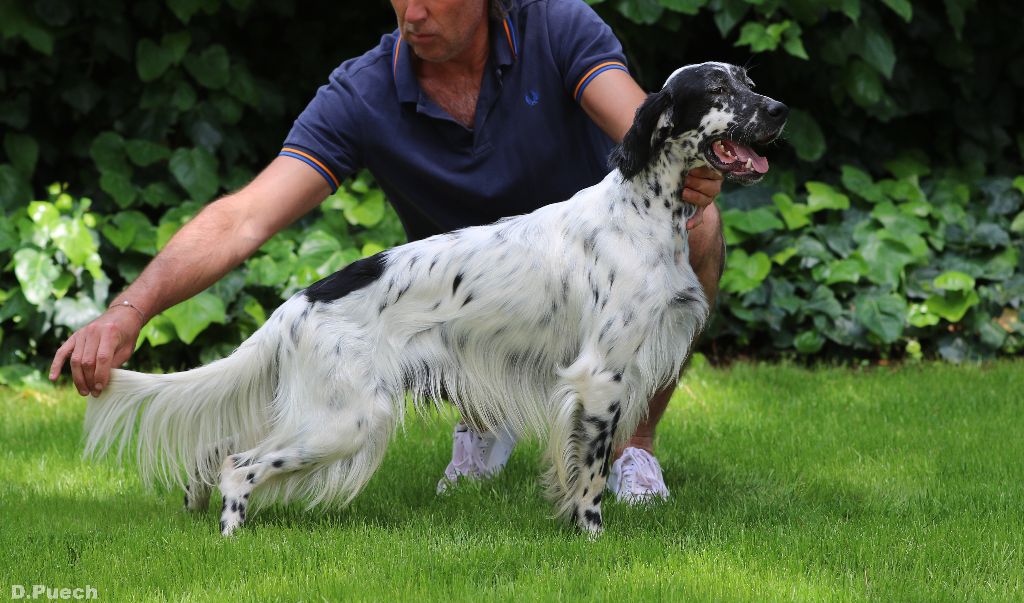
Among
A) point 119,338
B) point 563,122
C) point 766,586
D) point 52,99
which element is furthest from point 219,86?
point 766,586

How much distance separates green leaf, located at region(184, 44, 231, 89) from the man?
7.25ft

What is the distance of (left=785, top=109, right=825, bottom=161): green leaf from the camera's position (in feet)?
20.2

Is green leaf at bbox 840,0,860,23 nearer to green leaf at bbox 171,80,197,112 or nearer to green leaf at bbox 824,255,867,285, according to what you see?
green leaf at bbox 824,255,867,285

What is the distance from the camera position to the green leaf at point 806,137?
617 centimetres

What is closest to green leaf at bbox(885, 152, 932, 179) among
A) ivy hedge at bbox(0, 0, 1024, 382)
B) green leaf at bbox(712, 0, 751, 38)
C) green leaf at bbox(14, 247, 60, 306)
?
ivy hedge at bbox(0, 0, 1024, 382)

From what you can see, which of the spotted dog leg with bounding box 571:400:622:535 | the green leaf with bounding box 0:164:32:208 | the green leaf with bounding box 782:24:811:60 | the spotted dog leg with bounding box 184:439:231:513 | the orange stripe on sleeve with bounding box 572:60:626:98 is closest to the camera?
the spotted dog leg with bounding box 571:400:622:535

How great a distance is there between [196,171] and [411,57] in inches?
92.5

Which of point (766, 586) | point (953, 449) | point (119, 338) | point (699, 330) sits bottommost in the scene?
point (953, 449)

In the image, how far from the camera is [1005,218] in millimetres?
6164

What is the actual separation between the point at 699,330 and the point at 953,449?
1.19 metres

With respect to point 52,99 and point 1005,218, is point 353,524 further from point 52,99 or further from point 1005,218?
point 1005,218

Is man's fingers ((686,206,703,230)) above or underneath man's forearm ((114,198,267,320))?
underneath

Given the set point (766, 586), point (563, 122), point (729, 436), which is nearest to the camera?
point (766, 586)
